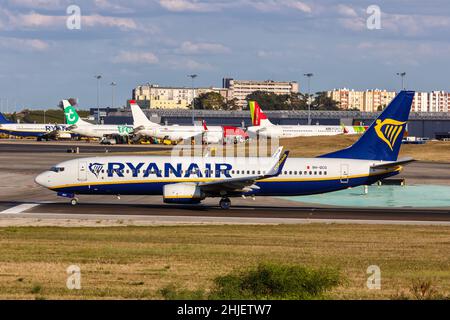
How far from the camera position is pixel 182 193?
54.4 meters

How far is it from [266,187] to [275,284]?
35.1m

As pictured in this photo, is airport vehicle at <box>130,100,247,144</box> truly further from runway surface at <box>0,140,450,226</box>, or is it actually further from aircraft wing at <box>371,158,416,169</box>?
aircraft wing at <box>371,158,416,169</box>

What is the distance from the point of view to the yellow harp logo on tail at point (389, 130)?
2307 inches

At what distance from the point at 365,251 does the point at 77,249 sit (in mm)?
11966

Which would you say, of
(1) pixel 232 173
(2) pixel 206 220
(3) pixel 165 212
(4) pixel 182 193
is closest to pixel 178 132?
(1) pixel 232 173

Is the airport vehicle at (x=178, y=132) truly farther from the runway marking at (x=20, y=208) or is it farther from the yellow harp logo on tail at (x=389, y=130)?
→ the yellow harp logo on tail at (x=389, y=130)

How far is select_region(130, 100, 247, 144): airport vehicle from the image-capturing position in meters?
163

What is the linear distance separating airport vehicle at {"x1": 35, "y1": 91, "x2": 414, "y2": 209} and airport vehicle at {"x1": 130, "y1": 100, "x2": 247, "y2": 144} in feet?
342

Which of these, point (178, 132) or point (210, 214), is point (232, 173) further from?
point (178, 132)

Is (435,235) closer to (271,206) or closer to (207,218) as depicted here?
(207,218)

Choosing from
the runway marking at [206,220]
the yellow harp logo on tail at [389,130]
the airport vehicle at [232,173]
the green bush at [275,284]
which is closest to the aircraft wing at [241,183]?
the airport vehicle at [232,173]

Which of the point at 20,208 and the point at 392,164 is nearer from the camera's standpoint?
the point at 20,208

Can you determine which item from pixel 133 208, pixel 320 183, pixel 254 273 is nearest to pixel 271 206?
pixel 320 183
